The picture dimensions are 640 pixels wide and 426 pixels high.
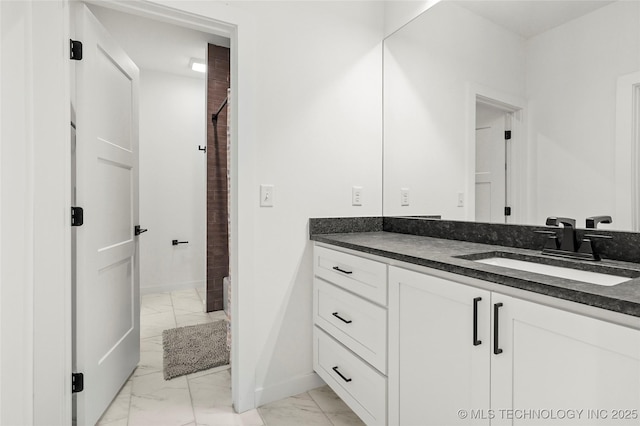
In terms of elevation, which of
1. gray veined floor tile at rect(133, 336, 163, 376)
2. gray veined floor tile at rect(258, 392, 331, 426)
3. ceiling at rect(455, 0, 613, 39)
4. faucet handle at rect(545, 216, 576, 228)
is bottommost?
gray veined floor tile at rect(258, 392, 331, 426)

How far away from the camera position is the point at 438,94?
1.91 metres

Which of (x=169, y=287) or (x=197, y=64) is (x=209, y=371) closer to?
(x=169, y=287)

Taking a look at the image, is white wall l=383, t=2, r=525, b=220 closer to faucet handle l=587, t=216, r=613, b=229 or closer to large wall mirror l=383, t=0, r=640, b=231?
large wall mirror l=383, t=0, r=640, b=231

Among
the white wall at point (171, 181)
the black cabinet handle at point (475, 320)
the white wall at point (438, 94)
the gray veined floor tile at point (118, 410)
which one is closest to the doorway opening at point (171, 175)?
the white wall at point (171, 181)

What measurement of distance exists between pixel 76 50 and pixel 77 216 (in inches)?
28.7

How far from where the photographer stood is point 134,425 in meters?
1.60

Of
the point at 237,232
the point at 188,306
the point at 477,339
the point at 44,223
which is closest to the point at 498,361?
the point at 477,339

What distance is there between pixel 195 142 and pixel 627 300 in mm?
4069

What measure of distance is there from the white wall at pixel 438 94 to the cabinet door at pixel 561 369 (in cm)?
92

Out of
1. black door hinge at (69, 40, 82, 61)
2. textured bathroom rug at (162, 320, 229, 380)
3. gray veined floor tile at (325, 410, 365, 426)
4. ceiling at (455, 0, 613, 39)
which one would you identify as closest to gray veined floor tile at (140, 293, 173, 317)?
textured bathroom rug at (162, 320, 229, 380)

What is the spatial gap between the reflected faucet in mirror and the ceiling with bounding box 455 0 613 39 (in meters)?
0.74

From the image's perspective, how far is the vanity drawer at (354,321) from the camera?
1.35 metres

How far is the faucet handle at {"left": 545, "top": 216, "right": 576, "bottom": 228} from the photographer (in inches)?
48.4

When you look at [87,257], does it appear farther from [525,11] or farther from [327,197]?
[525,11]
